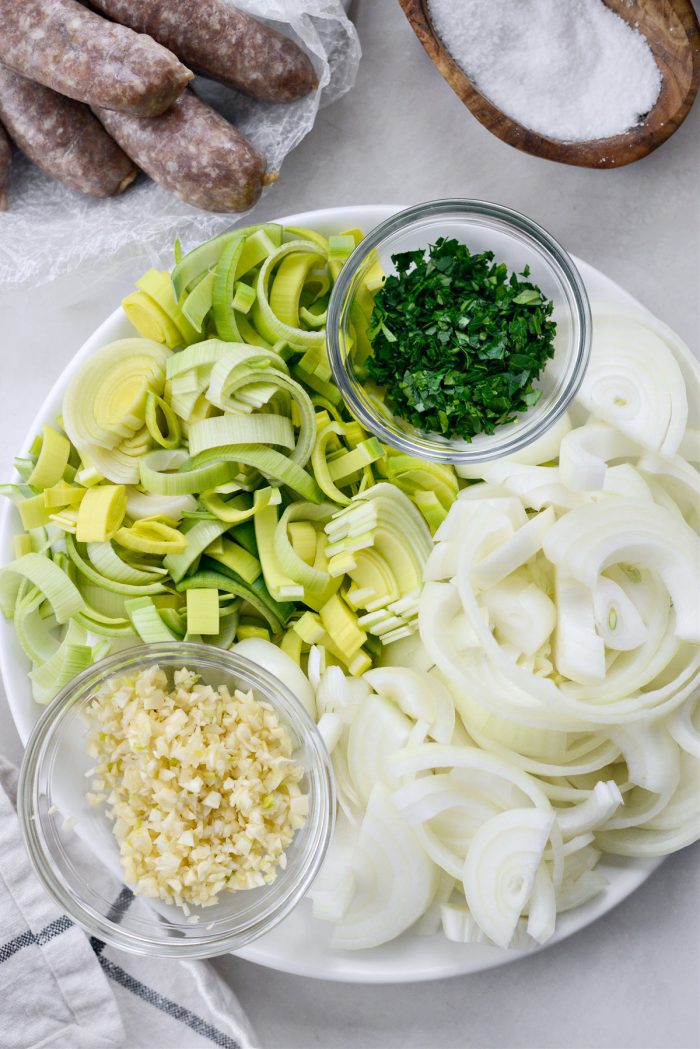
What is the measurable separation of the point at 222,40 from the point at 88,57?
0.78 feet

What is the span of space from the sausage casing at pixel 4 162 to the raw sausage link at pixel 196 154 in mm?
199

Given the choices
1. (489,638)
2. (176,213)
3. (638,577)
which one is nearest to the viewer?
(489,638)

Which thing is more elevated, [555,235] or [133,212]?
[133,212]

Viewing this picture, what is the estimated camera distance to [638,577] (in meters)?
1.58

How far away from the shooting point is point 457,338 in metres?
1.56

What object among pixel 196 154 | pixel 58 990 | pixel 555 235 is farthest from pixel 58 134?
pixel 58 990

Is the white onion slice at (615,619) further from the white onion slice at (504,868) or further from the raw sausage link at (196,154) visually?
the raw sausage link at (196,154)

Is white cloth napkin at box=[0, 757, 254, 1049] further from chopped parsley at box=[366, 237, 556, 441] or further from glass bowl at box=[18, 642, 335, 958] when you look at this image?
chopped parsley at box=[366, 237, 556, 441]

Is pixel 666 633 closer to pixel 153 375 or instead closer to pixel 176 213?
pixel 153 375

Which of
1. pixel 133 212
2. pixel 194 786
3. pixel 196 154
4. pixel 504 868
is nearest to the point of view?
pixel 194 786

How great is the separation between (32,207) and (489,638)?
1197mm

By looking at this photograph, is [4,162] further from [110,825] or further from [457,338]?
[110,825]

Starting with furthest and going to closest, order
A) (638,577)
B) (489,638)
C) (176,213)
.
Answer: (176,213), (638,577), (489,638)

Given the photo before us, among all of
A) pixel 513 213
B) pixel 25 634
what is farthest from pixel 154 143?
pixel 25 634
